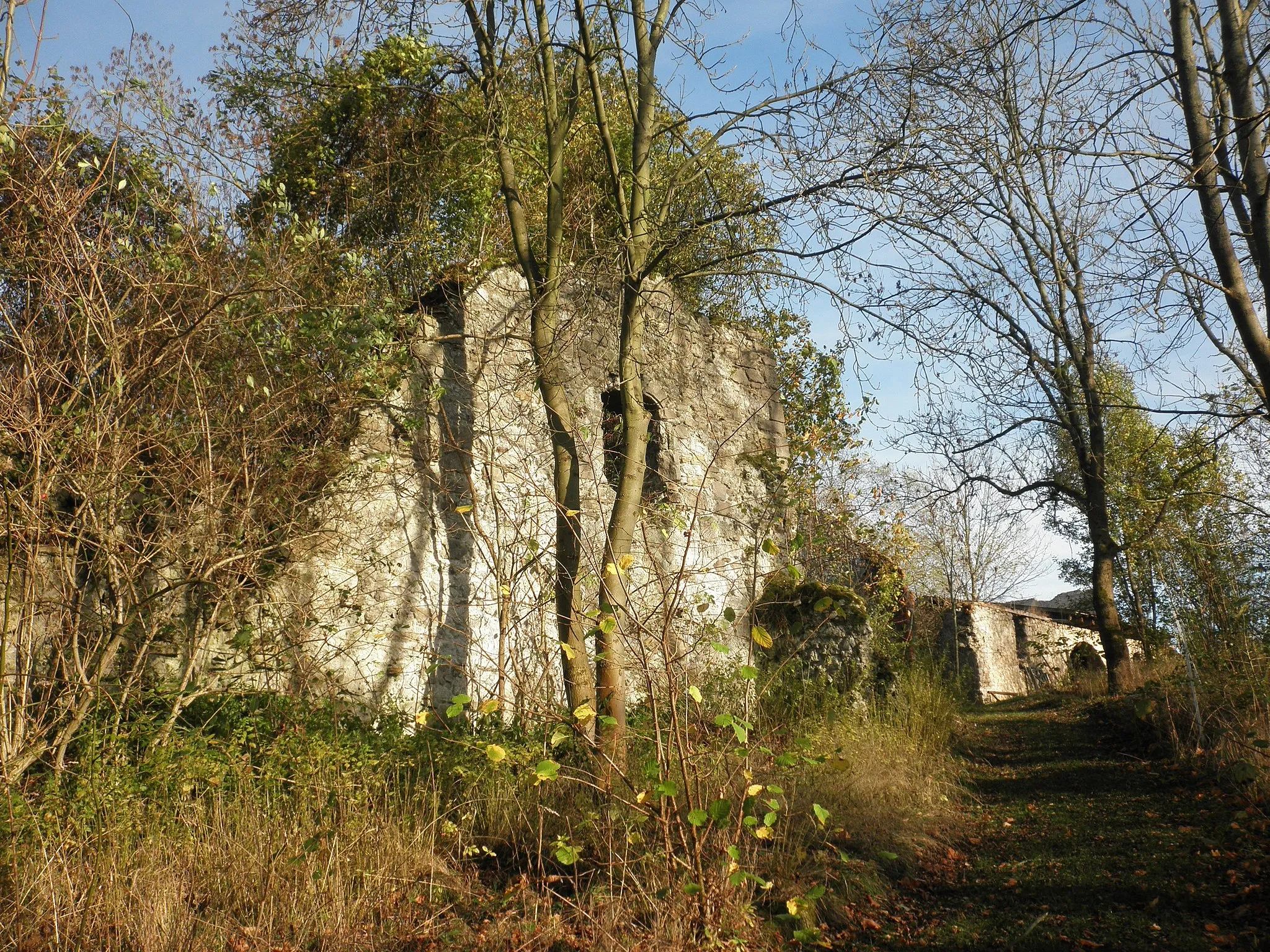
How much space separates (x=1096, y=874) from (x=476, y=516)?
4.23 m

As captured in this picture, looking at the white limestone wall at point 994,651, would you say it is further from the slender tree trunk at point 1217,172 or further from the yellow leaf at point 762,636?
the yellow leaf at point 762,636

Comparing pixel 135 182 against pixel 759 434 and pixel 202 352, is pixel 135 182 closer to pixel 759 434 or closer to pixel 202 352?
pixel 202 352

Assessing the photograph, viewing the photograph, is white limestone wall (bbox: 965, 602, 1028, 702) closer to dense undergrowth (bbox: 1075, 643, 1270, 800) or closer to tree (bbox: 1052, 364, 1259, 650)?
tree (bbox: 1052, 364, 1259, 650)

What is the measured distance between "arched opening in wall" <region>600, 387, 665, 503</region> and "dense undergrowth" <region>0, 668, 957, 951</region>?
3.39m

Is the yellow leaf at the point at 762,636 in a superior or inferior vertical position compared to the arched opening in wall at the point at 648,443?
inferior

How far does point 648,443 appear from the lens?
884cm

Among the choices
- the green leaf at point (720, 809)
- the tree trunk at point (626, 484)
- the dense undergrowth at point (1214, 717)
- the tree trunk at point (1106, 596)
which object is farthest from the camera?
the tree trunk at point (1106, 596)

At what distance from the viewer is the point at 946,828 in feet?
18.5

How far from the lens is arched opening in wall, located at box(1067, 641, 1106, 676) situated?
54.8 feet

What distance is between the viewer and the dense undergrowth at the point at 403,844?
330 centimetres

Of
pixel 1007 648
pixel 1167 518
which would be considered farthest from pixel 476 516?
pixel 1007 648

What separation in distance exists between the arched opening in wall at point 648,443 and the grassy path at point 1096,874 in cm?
410

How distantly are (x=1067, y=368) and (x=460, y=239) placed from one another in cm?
912

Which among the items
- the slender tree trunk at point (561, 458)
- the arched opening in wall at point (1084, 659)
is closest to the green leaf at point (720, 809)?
the slender tree trunk at point (561, 458)
